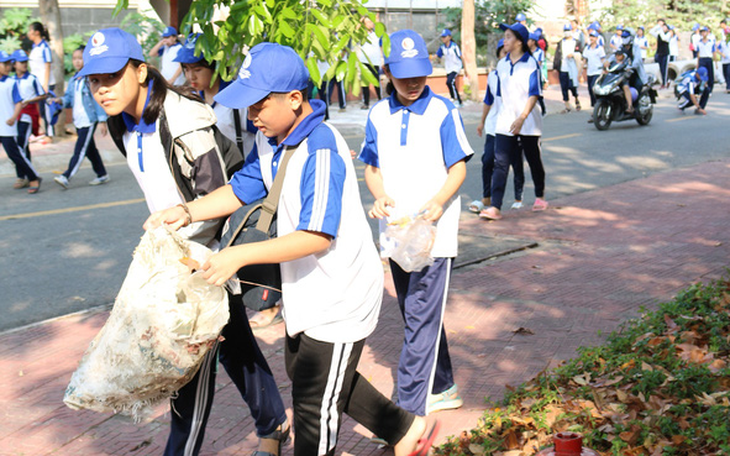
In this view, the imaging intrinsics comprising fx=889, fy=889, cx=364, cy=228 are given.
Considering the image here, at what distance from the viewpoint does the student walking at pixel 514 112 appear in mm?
9039

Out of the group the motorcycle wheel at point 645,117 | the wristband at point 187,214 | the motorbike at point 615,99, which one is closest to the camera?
the wristband at point 187,214

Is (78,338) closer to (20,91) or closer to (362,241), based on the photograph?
(362,241)

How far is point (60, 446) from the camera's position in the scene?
443cm

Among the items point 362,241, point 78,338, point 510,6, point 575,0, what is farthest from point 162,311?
point 575,0

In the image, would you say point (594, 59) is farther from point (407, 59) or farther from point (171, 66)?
point (407, 59)

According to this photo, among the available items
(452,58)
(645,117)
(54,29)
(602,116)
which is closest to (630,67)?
(645,117)

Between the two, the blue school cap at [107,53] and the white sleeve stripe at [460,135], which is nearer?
the blue school cap at [107,53]

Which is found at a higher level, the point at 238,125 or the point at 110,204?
the point at 238,125

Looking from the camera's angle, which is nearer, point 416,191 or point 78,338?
point 416,191

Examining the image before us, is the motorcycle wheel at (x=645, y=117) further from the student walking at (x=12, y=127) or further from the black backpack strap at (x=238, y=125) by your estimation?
the black backpack strap at (x=238, y=125)

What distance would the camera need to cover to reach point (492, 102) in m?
9.63

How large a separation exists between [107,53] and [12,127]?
30.2ft

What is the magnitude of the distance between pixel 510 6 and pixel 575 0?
41.2 feet

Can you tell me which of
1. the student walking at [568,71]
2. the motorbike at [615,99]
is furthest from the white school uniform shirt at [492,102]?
the student walking at [568,71]
